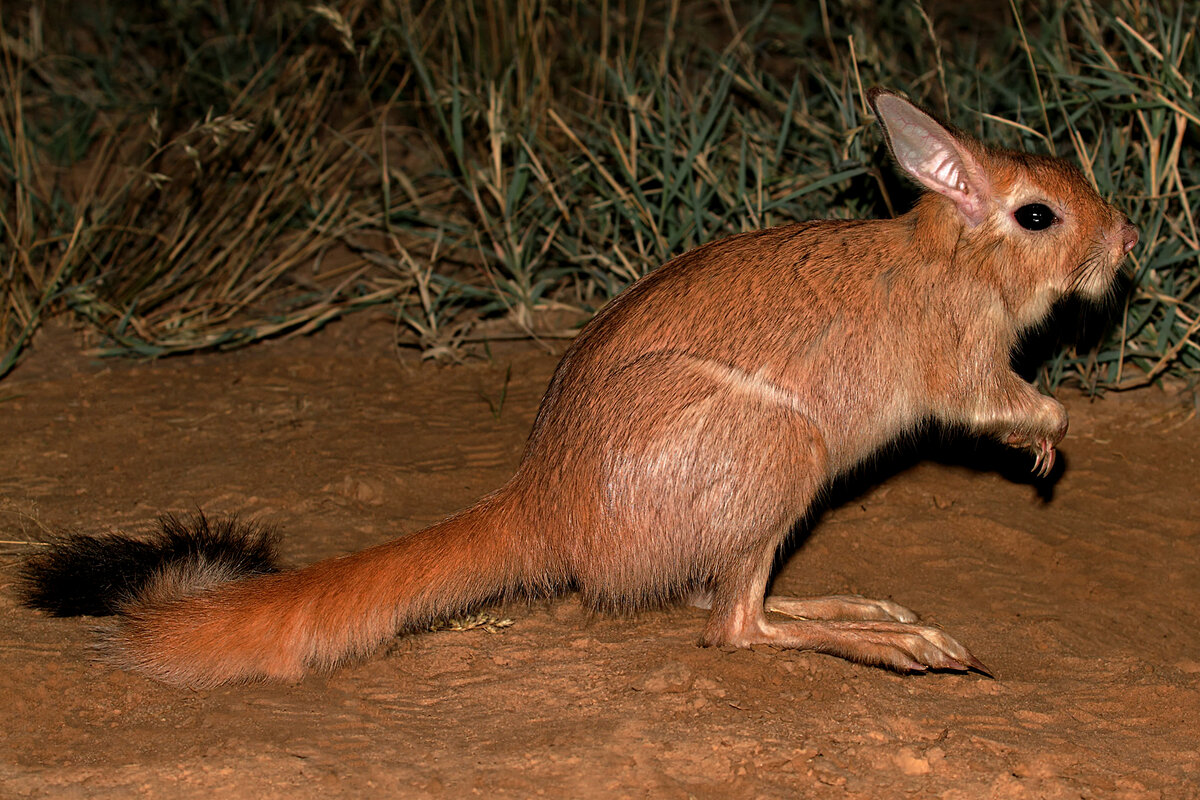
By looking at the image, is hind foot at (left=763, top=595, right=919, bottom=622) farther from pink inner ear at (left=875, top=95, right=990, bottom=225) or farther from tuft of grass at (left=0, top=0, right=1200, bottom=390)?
tuft of grass at (left=0, top=0, right=1200, bottom=390)

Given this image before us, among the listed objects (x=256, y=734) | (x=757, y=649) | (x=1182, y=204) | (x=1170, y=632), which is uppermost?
(x=1182, y=204)

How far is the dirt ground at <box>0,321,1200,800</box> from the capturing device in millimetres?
2729

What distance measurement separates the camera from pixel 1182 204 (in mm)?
4848

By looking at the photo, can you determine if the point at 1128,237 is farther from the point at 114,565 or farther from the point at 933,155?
the point at 114,565

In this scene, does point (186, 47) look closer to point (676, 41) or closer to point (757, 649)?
point (676, 41)

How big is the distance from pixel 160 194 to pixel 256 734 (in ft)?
13.7

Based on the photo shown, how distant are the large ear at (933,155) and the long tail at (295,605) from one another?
1.62m

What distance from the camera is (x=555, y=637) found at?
346 cm

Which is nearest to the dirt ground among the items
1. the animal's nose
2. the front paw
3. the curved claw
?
the curved claw

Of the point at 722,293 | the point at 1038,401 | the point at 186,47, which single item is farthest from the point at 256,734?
the point at 186,47

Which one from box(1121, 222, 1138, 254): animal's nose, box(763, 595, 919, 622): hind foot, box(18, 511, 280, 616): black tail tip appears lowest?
box(763, 595, 919, 622): hind foot

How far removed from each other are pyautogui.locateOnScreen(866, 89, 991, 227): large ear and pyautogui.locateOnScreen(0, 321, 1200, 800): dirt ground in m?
1.19

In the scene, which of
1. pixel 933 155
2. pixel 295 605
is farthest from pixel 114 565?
pixel 933 155

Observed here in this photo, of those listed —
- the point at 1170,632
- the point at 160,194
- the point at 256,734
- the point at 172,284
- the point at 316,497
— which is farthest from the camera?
the point at 160,194
